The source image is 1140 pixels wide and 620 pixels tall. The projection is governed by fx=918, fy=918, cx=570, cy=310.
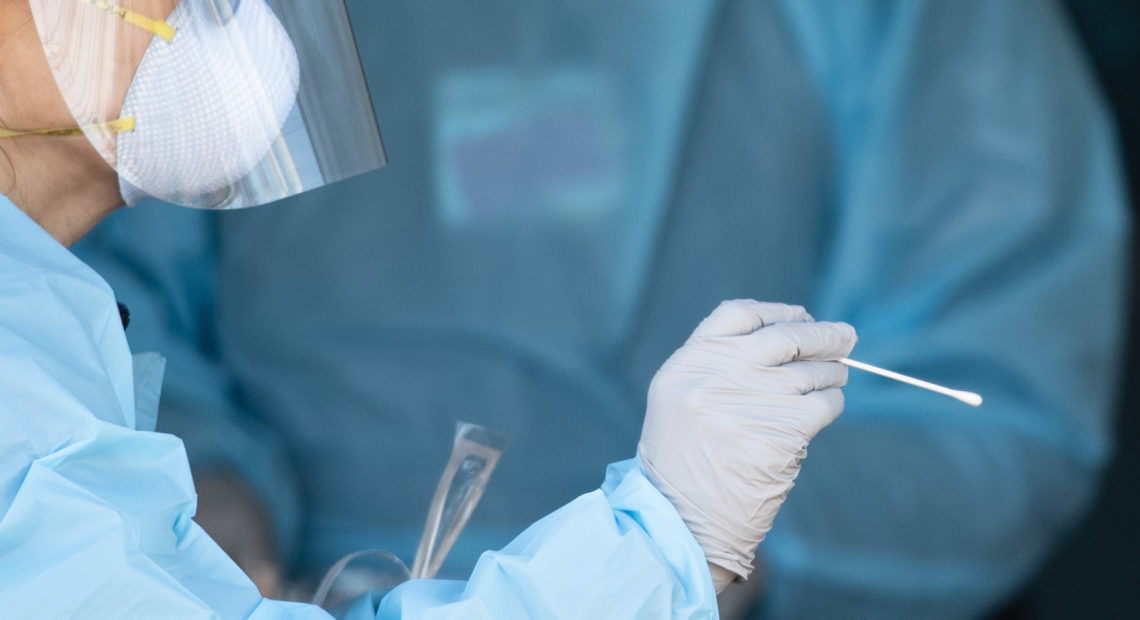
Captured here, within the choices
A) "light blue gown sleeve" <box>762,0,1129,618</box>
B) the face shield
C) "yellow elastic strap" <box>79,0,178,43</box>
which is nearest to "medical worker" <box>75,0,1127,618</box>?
"light blue gown sleeve" <box>762,0,1129,618</box>

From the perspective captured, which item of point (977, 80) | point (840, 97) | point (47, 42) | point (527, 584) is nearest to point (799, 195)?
point (840, 97)

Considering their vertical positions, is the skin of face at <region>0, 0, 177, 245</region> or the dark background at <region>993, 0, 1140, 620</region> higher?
the skin of face at <region>0, 0, 177, 245</region>

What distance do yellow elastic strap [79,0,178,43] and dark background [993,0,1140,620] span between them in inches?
43.7

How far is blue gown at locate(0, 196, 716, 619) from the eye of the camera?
72 cm

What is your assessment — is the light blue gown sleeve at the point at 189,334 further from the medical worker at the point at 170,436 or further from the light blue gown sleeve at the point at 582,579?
the light blue gown sleeve at the point at 582,579

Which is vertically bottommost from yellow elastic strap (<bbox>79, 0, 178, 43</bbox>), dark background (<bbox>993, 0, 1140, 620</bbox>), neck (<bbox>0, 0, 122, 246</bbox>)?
dark background (<bbox>993, 0, 1140, 620</bbox>)

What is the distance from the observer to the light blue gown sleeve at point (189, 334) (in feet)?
4.22

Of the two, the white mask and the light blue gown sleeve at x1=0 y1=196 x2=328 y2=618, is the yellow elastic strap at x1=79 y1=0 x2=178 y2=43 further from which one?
the light blue gown sleeve at x1=0 y1=196 x2=328 y2=618

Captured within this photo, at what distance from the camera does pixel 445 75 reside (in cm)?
139

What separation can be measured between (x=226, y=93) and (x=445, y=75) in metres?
0.54

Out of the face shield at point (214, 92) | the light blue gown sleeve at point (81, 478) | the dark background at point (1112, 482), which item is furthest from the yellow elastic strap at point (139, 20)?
the dark background at point (1112, 482)

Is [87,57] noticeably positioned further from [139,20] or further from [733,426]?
[733,426]

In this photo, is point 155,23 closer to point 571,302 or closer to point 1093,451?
point 571,302

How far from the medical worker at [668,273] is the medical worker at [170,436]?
13.1 inches
